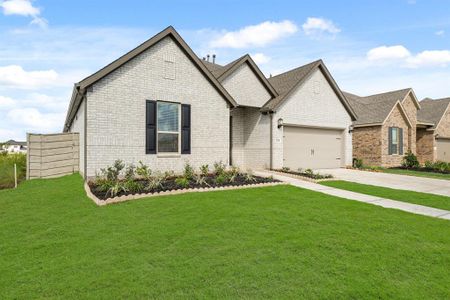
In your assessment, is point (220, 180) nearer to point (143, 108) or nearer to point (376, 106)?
point (143, 108)

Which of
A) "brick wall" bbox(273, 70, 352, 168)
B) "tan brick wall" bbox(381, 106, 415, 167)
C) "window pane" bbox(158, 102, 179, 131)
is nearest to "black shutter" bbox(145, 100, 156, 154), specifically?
"window pane" bbox(158, 102, 179, 131)

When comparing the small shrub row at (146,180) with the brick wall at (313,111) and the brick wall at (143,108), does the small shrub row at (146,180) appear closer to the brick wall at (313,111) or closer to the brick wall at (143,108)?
the brick wall at (143,108)

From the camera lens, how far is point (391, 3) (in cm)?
1087

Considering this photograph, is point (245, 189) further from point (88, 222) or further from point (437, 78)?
point (437, 78)

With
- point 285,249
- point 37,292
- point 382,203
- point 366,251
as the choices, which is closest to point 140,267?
point 37,292

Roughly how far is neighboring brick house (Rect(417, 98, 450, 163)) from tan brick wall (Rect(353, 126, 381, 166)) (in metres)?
7.43

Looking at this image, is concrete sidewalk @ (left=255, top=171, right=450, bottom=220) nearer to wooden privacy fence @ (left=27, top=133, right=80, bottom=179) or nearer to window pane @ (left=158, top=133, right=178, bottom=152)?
window pane @ (left=158, top=133, right=178, bottom=152)

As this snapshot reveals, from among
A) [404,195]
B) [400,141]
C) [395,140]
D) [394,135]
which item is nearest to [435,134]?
[400,141]

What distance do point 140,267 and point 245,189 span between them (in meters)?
5.70

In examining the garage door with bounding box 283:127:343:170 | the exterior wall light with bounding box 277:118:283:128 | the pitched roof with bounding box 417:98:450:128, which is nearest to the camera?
the exterior wall light with bounding box 277:118:283:128

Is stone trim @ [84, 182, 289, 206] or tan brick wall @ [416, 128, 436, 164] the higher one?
tan brick wall @ [416, 128, 436, 164]

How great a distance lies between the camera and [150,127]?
34.9 feet

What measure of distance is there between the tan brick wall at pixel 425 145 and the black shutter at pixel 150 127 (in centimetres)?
2614

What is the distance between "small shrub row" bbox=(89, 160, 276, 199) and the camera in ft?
26.0
